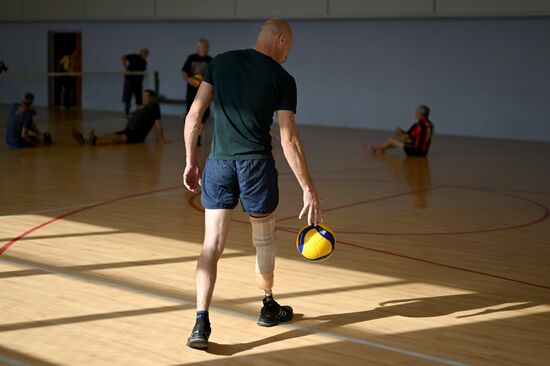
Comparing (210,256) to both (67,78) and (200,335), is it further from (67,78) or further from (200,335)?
(67,78)

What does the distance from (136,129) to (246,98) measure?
1155 cm

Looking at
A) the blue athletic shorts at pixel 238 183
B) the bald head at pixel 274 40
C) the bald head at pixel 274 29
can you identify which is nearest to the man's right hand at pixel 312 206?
the blue athletic shorts at pixel 238 183

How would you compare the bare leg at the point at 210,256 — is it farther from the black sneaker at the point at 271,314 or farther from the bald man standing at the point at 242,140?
the black sneaker at the point at 271,314

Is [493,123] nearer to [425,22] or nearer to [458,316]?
[425,22]

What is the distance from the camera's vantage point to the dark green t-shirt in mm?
4652

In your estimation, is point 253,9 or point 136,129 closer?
point 136,129

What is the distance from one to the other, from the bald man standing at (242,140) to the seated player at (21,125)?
33.5 feet

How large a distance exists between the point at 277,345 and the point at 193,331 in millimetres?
470

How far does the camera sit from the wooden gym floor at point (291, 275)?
4754 mm

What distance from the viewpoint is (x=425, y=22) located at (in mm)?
18938

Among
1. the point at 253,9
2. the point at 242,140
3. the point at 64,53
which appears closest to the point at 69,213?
the point at 242,140

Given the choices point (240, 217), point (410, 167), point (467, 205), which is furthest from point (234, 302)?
point (410, 167)

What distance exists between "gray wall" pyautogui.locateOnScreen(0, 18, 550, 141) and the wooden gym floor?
6.23 m

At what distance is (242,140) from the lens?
4719mm
